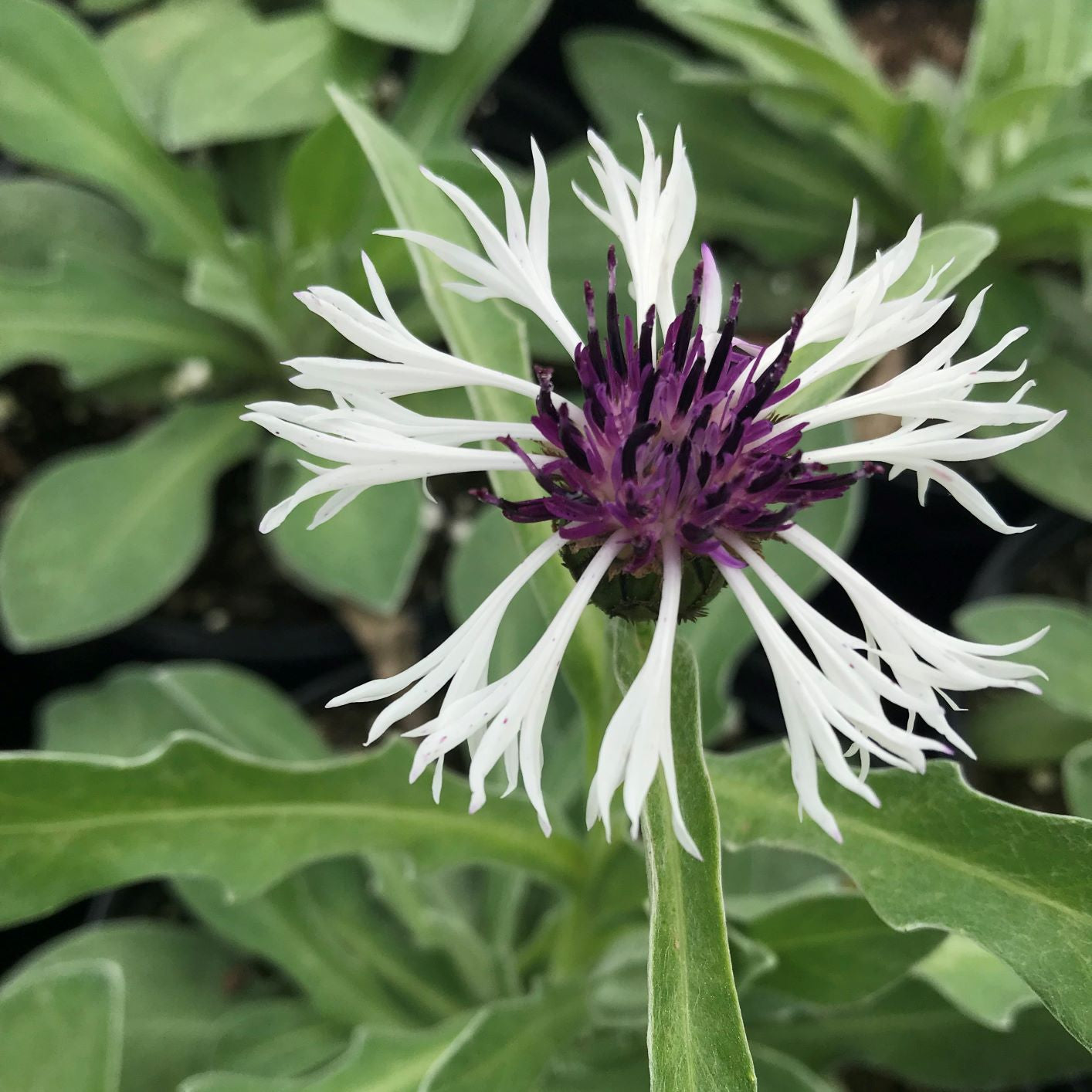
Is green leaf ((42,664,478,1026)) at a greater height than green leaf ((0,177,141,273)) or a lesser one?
lesser

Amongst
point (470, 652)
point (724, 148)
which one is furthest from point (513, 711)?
point (724, 148)

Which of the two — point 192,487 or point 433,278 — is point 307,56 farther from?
point 433,278

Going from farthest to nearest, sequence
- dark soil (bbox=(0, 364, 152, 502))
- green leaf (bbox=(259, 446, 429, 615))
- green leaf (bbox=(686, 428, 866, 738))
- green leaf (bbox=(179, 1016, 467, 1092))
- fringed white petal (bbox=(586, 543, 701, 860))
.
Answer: dark soil (bbox=(0, 364, 152, 502)), green leaf (bbox=(259, 446, 429, 615)), green leaf (bbox=(686, 428, 866, 738)), green leaf (bbox=(179, 1016, 467, 1092)), fringed white petal (bbox=(586, 543, 701, 860))

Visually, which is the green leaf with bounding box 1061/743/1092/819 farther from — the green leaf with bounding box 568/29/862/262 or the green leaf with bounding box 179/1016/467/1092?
the green leaf with bounding box 568/29/862/262

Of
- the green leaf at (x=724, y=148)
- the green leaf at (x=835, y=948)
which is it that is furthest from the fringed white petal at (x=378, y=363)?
the green leaf at (x=724, y=148)

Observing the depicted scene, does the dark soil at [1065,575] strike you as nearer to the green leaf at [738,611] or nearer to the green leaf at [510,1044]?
the green leaf at [738,611]

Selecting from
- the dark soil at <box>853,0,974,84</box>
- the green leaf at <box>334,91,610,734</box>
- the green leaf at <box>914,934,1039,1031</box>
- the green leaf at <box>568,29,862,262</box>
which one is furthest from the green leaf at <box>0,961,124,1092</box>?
the dark soil at <box>853,0,974,84</box>
